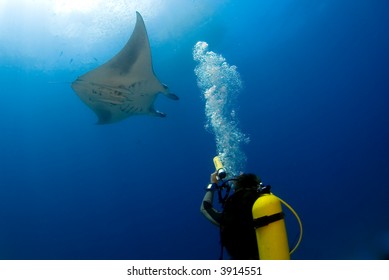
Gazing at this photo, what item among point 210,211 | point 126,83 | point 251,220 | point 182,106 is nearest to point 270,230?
point 251,220

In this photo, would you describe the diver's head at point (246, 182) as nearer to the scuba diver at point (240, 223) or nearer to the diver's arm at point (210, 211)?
the scuba diver at point (240, 223)

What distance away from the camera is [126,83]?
18.1 ft

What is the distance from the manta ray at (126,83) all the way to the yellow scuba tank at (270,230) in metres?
3.72

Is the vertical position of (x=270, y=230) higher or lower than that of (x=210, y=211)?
lower

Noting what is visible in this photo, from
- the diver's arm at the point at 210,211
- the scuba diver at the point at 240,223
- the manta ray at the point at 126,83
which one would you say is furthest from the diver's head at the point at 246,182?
the manta ray at the point at 126,83

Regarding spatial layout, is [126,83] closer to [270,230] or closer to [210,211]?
[210,211]

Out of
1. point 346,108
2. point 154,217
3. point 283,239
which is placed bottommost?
point 283,239

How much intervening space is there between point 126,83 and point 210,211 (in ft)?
12.4

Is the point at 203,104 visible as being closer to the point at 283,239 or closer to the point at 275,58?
the point at 275,58

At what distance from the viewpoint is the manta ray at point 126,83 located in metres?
5.04

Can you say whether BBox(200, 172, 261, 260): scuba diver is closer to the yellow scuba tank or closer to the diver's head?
the diver's head

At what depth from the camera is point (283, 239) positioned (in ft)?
6.64

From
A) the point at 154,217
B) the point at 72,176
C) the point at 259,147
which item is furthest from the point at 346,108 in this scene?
the point at 72,176

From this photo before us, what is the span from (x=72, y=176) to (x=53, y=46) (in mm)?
21174
